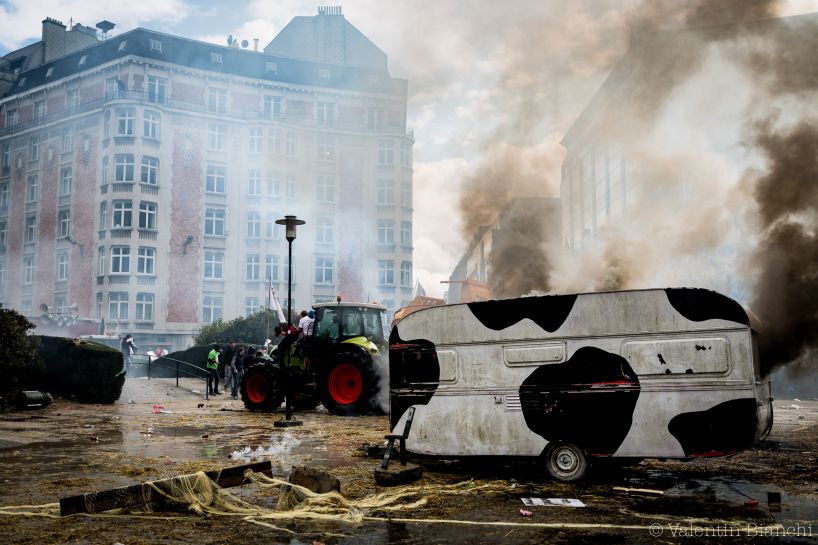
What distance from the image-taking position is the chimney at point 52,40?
179ft

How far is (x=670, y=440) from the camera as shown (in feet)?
25.1

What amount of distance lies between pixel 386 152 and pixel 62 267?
82.6 ft

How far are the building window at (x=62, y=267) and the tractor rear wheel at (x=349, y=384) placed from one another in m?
39.0

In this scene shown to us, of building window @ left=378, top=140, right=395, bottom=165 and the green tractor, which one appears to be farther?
building window @ left=378, top=140, right=395, bottom=165

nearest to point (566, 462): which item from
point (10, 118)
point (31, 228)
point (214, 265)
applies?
point (214, 265)

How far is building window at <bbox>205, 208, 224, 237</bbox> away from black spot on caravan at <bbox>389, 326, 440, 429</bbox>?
132 feet

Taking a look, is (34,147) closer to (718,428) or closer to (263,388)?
(263,388)

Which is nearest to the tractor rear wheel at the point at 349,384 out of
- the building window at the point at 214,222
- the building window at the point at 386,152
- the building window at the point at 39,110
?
the building window at the point at 214,222

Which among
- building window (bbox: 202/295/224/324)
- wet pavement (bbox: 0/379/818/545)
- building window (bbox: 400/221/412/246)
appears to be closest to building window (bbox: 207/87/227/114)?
building window (bbox: 202/295/224/324)

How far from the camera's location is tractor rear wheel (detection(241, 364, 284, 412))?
17.4 metres

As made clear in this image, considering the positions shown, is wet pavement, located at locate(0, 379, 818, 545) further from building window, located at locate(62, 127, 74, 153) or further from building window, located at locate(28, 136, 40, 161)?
building window, located at locate(28, 136, 40, 161)

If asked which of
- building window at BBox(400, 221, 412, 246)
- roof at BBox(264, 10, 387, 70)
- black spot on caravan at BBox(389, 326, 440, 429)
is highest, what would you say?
roof at BBox(264, 10, 387, 70)

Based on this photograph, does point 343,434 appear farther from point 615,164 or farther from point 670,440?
point 615,164

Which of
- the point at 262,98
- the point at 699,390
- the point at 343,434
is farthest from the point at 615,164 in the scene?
the point at 699,390
